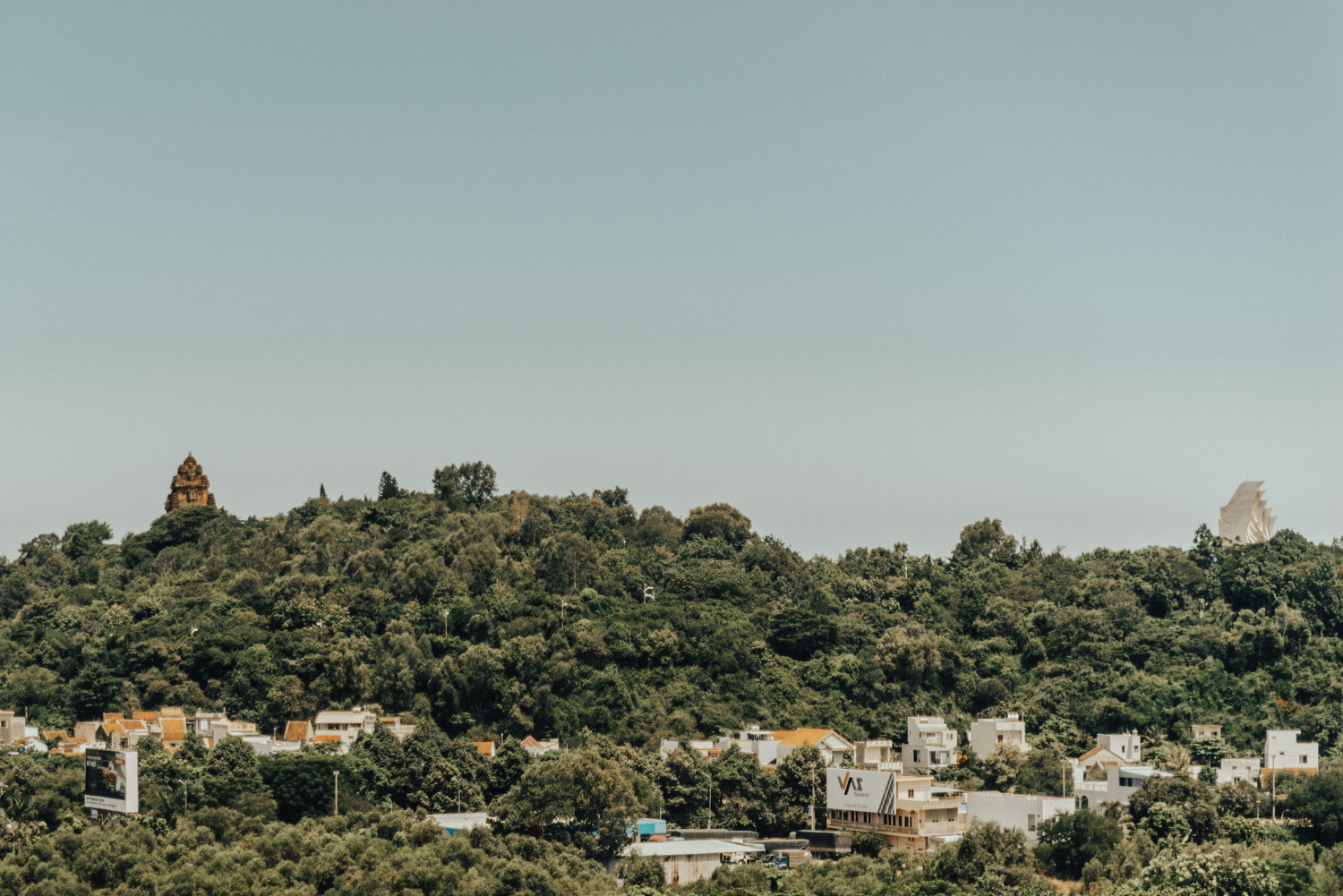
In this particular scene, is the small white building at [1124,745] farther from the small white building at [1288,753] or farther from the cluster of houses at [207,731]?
the cluster of houses at [207,731]

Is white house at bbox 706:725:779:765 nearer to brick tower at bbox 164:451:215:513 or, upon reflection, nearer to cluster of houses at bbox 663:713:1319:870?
cluster of houses at bbox 663:713:1319:870

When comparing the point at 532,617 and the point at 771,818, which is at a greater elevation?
the point at 532,617

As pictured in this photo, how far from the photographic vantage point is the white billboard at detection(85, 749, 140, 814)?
144ft

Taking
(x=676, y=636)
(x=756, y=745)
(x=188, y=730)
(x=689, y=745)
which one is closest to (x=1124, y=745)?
(x=756, y=745)

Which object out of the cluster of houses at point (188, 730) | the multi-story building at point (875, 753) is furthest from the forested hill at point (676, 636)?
the multi-story building at point (875, 753)

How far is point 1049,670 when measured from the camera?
6356 centimetres

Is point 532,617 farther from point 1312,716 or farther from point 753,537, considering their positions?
point 1312,716

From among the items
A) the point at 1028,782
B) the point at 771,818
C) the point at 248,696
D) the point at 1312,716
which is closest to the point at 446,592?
the point at 248,696

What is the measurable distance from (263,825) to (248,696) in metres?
18.3

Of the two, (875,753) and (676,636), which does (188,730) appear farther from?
(875,753)

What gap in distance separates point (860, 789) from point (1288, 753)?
51.3ft

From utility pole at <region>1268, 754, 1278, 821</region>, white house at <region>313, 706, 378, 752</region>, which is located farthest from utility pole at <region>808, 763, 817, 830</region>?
white house at <region>313, 706, 378, 752</region>

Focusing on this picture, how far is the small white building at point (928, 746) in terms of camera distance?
57125mm

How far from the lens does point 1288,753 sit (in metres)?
54.5
